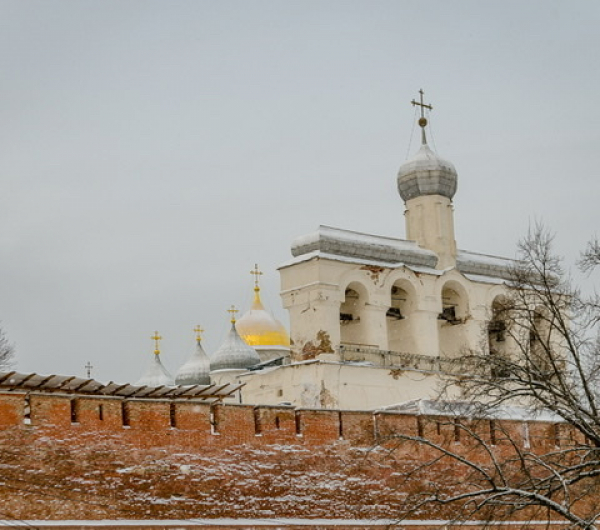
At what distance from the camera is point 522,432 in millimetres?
20938

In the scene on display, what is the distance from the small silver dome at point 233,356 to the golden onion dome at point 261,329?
249 centimetres

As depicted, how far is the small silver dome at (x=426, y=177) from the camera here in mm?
27641

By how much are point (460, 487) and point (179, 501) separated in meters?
5.10

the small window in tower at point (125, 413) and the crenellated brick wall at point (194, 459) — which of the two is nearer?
the crenellated brick wall at point (194, 459)

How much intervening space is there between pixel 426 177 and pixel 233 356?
7.65 meters

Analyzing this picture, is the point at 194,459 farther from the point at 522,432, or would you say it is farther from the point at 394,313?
the point at 394,313

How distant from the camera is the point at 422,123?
1135 inches

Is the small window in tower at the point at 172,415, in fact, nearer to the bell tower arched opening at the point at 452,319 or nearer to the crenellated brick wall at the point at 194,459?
the crenellated brick wall at the point at 194,459

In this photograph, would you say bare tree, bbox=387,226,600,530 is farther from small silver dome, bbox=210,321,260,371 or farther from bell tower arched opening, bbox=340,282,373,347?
small silver dome, bbox=210,321,260,371

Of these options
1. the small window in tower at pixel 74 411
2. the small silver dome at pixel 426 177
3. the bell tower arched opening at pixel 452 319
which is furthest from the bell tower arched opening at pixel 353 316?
the small window in tower at pixel 74 411

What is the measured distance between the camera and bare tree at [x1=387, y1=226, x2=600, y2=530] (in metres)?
13.0

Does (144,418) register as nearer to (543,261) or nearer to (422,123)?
(543,261)

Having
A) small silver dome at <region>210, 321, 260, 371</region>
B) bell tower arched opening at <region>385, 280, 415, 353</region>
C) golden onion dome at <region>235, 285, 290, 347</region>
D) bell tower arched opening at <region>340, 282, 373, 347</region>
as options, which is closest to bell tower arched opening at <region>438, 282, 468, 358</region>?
bell tower arched opening at <region>385, 280, 415, 353</region>

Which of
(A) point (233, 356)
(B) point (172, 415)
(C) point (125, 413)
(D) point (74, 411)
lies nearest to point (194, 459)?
(B) point (172, 415)
